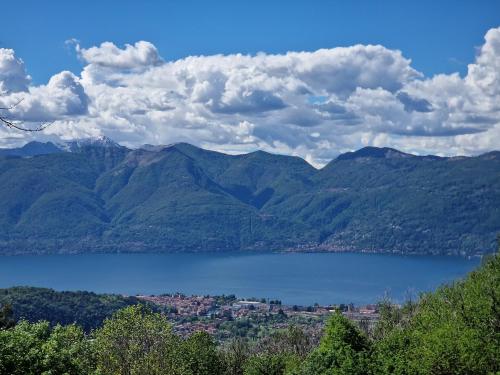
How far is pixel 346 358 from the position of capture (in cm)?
3100

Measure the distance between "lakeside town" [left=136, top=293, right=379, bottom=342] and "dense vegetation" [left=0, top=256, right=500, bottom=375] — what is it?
70811mm

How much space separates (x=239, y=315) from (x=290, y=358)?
332ft

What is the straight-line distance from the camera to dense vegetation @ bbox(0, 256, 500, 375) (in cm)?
1955

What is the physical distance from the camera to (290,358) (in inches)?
1756

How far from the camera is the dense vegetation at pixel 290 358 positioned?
19547 mm

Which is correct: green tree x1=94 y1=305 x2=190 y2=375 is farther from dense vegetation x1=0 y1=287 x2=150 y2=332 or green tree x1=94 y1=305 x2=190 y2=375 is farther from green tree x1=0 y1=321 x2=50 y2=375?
Answer: dense vegetation x1=0 y1=287 x2=150 y2=332

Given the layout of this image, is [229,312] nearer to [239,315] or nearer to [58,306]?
[239,315]

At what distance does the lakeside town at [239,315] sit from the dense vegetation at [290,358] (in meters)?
70.8

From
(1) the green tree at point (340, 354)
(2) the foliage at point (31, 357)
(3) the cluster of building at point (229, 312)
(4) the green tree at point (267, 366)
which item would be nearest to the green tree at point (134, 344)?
(1) the green tree at point (340, 354)

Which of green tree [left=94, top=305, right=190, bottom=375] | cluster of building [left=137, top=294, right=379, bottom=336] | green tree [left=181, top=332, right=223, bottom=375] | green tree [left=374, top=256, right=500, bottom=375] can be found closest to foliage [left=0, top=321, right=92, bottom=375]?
green tree [left=94, top=305, right=190, bottom=375]

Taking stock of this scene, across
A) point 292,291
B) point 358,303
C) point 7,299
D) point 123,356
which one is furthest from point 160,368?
point 292,291

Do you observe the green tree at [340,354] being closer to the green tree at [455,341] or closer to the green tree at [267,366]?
the green tree at [455,341]

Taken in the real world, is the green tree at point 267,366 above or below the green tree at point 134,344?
below

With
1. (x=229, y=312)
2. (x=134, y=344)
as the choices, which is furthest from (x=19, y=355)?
(x=229, y=312)
